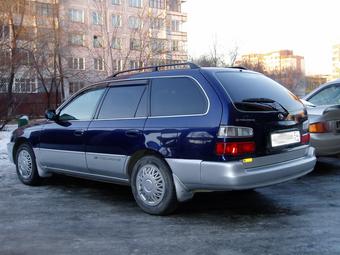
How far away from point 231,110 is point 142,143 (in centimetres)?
118

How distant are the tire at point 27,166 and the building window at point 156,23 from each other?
21.9 metres

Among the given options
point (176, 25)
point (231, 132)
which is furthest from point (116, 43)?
point (176, 25)

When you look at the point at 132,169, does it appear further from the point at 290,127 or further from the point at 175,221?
the point at 290,127

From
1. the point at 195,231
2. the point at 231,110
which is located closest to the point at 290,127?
the point at 231,110

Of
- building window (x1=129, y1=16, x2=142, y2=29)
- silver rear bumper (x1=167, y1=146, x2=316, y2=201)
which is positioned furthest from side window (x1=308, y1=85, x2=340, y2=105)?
building window (x1=129, y1=16, x2=142, y2=29)

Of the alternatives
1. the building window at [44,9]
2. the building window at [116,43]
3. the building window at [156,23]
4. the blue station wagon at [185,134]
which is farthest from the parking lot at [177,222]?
the building window at [44,9]

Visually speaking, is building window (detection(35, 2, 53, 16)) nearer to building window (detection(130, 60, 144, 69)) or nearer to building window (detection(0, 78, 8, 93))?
building window (detection(130, 60, 144, 69))

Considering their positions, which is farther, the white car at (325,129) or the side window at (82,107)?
the white car at (325,129)

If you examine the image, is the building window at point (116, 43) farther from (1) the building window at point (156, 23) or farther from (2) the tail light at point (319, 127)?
(2) the tail light at point (319, 127)

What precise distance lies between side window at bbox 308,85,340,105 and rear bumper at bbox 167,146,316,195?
11.6 ft

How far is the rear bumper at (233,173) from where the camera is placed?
4.42 meters

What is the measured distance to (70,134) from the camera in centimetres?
607

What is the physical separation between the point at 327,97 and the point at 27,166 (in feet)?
18.2

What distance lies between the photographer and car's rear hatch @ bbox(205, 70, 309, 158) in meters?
4.55
